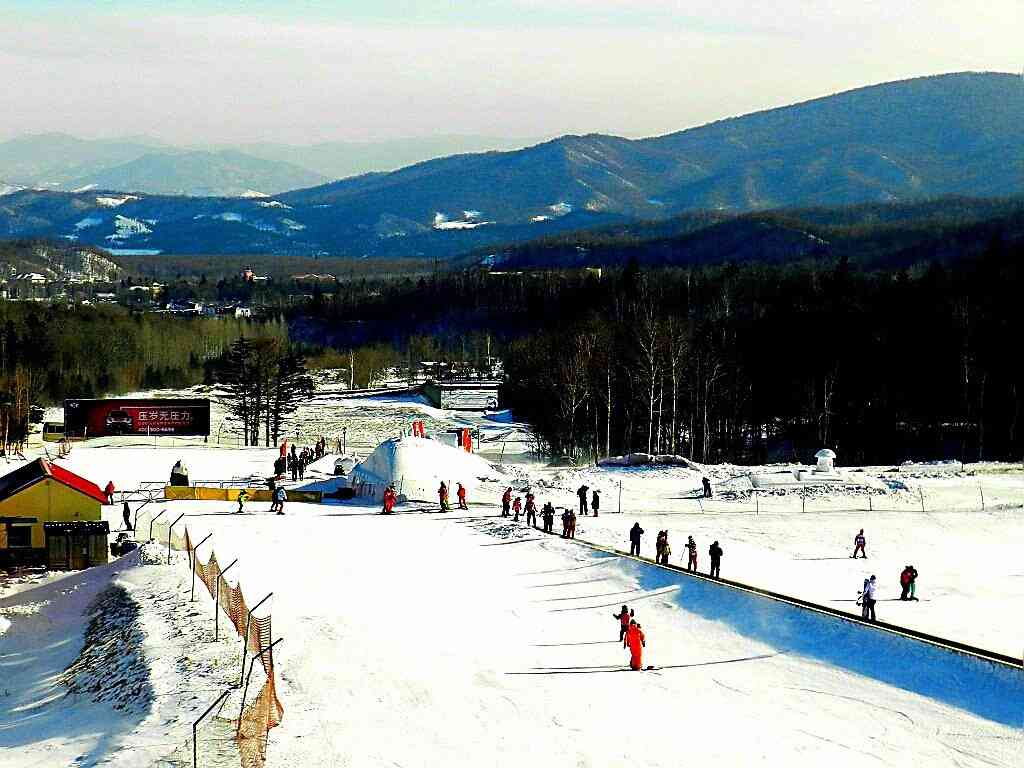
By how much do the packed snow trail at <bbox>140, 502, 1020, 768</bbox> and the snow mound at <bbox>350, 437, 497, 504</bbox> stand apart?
36.3 ft

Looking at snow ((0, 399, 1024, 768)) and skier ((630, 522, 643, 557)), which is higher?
skier ((630, 522, 643, 557))

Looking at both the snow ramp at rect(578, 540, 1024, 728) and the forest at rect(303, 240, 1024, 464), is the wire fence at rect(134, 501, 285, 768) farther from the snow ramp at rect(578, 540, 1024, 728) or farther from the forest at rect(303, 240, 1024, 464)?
the forest at rect(303, 240, 1024, 464)

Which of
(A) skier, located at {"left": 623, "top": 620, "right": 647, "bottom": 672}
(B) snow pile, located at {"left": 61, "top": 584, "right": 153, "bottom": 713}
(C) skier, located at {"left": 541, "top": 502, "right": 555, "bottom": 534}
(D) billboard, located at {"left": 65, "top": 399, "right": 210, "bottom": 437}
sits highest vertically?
(D) billboard, located at {"left": 65, "top": 399, "right": 210, "bottom": 437}

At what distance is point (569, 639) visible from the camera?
25.0 meters

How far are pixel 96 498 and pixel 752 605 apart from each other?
21885 mm

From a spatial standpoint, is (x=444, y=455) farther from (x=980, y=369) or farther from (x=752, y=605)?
(x=980, y=369)

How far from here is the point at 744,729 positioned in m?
19.8

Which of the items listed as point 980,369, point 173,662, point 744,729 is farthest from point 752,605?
point 980,369

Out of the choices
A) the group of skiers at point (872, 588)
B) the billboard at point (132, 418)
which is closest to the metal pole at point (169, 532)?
the group of skiers at point (872, 588)

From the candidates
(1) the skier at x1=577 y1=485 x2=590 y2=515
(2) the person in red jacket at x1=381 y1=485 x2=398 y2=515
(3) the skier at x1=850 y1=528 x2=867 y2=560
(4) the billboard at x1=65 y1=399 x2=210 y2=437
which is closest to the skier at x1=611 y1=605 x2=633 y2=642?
(3) the skier at x1=850 y1=528 x2=867 y2=560

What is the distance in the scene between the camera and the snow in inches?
762

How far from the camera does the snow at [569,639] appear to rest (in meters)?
19.4

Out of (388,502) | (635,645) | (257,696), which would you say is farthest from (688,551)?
(257,696)

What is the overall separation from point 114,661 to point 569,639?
937 centimetres
